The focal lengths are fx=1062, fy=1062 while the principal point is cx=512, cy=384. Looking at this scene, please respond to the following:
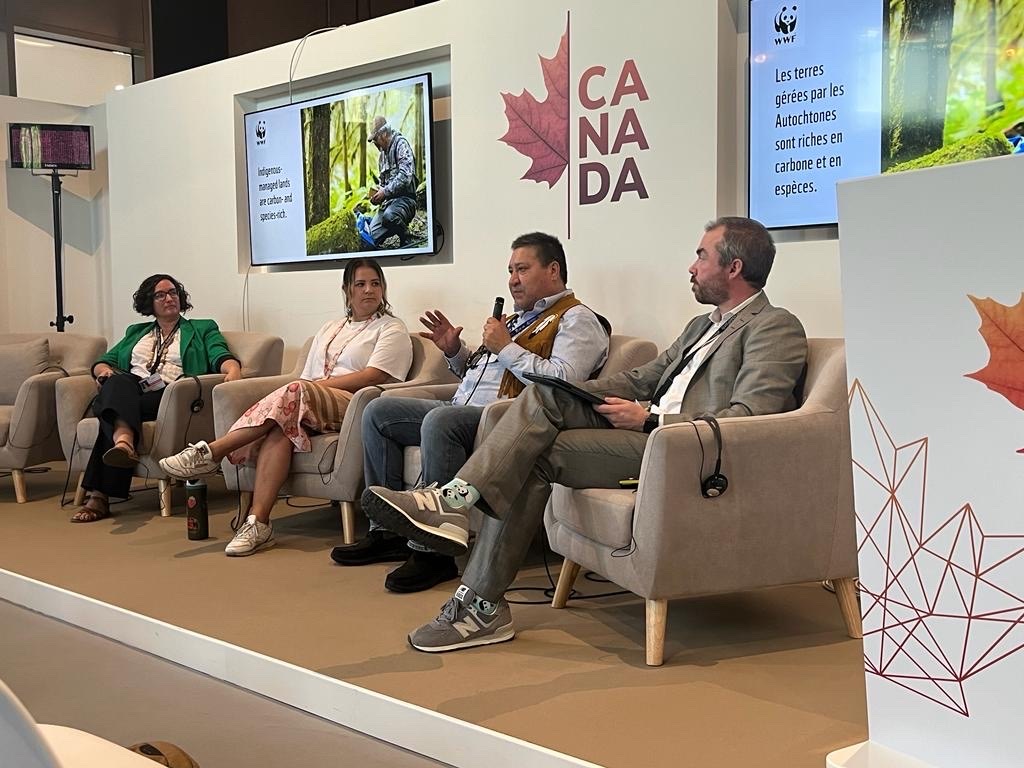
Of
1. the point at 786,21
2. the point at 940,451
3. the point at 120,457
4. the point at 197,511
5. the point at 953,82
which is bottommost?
the point at 197,511

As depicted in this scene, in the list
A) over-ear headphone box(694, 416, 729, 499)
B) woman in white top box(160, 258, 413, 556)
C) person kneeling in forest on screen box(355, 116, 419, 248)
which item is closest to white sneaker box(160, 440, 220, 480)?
woman in white top box(160, 258, 413, 556)

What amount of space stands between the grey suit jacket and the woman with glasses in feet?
8.44

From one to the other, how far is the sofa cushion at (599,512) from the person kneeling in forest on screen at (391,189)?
2436 mm

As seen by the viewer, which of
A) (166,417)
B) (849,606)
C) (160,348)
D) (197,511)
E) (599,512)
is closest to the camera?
(599,512)

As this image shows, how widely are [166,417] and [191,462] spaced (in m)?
0.79

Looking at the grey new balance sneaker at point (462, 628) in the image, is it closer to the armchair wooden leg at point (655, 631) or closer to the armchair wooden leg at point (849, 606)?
the armchair wooden leg at point (655, 631)

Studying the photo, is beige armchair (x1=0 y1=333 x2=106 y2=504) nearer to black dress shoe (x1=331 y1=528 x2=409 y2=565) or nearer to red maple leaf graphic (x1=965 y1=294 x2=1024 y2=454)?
black dress shoe (x1=331 y1=528 x2=409 y2=565)

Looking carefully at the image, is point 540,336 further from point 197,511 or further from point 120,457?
point 120,457

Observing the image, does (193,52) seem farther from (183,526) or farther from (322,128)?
(183,526)

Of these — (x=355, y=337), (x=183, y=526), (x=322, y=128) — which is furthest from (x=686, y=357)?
(x=322, y=128)

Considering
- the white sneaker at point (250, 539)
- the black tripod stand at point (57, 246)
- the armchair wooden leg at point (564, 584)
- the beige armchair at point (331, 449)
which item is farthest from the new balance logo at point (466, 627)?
the black tripod stand at point (57, 246)

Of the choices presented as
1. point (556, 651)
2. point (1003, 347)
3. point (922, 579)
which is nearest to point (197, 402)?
point (556, 651)

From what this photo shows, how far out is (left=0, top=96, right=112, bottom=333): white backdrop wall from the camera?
7.23 metres

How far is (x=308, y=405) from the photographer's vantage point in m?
4.05
